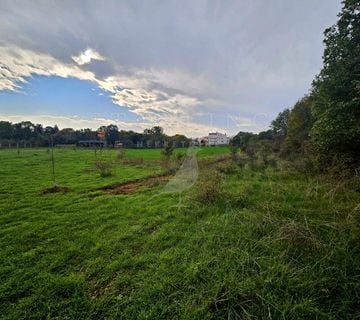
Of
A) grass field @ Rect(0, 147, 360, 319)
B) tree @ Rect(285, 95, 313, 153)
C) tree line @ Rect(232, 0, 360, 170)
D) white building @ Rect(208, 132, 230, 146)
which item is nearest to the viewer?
grass field @ Rect(0, 147, 360, 319)

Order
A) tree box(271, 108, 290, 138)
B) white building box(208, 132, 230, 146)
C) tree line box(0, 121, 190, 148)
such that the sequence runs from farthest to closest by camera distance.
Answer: white building box(208, 132, 230, 146) < tree line box(0, 121, 190, 148) < tree box(271, 108, 290, 138)

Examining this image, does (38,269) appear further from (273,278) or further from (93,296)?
(273,278)

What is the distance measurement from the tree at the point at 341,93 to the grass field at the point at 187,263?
13.2ft

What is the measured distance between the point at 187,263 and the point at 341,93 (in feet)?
35.0

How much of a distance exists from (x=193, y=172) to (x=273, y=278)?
18.4 ft

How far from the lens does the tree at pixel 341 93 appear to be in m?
8.88

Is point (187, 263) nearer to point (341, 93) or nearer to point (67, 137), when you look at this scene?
point (341, 93)

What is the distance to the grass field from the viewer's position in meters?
2.67

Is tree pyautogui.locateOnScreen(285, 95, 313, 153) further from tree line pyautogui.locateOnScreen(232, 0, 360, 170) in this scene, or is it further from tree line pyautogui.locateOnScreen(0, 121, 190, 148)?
tree line pyautogui.locateOnScreen(0, 121, 190, 148)

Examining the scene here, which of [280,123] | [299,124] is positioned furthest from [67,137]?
[299,124]

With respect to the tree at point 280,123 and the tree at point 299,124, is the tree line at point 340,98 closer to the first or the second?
the tree at point 299,124

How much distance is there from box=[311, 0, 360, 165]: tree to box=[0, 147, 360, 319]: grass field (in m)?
4.03

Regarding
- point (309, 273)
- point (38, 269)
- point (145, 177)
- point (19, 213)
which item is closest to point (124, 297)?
point (38, 269)

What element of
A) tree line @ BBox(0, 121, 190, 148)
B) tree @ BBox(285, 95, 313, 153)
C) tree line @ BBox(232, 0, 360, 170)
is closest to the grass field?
tree line @ BBox(232, 0, 360, 170)
